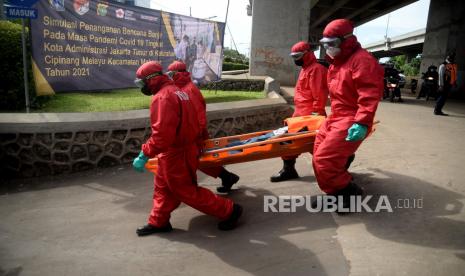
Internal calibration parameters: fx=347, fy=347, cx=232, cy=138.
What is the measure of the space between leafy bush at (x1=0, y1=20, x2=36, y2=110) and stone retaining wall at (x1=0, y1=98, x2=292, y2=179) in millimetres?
1624

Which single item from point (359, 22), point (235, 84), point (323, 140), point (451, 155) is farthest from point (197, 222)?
point (359, 22)

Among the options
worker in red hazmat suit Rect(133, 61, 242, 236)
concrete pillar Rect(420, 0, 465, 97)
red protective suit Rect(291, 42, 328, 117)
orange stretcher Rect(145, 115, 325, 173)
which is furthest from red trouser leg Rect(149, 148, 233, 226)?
concrete pillar Rect(420, 0, 465, 97)

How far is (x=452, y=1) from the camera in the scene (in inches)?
604

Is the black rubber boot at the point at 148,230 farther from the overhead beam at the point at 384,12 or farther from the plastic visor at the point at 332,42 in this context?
the overhead beam at the point at 384,12

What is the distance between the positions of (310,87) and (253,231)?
2.12m

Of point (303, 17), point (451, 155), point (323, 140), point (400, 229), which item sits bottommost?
point (400, 229)

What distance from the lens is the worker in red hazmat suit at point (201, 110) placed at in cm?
445

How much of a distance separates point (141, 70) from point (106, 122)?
253cm

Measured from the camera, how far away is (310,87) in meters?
4.62

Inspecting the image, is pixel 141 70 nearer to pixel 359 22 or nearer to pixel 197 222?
pixel 197 222

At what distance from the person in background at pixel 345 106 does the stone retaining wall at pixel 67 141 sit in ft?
11.7

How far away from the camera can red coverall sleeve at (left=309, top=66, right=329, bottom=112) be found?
455 centimetres

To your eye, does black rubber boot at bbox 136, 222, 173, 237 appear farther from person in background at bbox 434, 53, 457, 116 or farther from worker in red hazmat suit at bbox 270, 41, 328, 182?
person in background at bbox 434, 53, 457, 116

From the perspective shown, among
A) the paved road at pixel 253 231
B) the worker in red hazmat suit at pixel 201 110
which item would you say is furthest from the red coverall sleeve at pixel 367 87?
the worker in red hazmat suit at pixel 201 110
